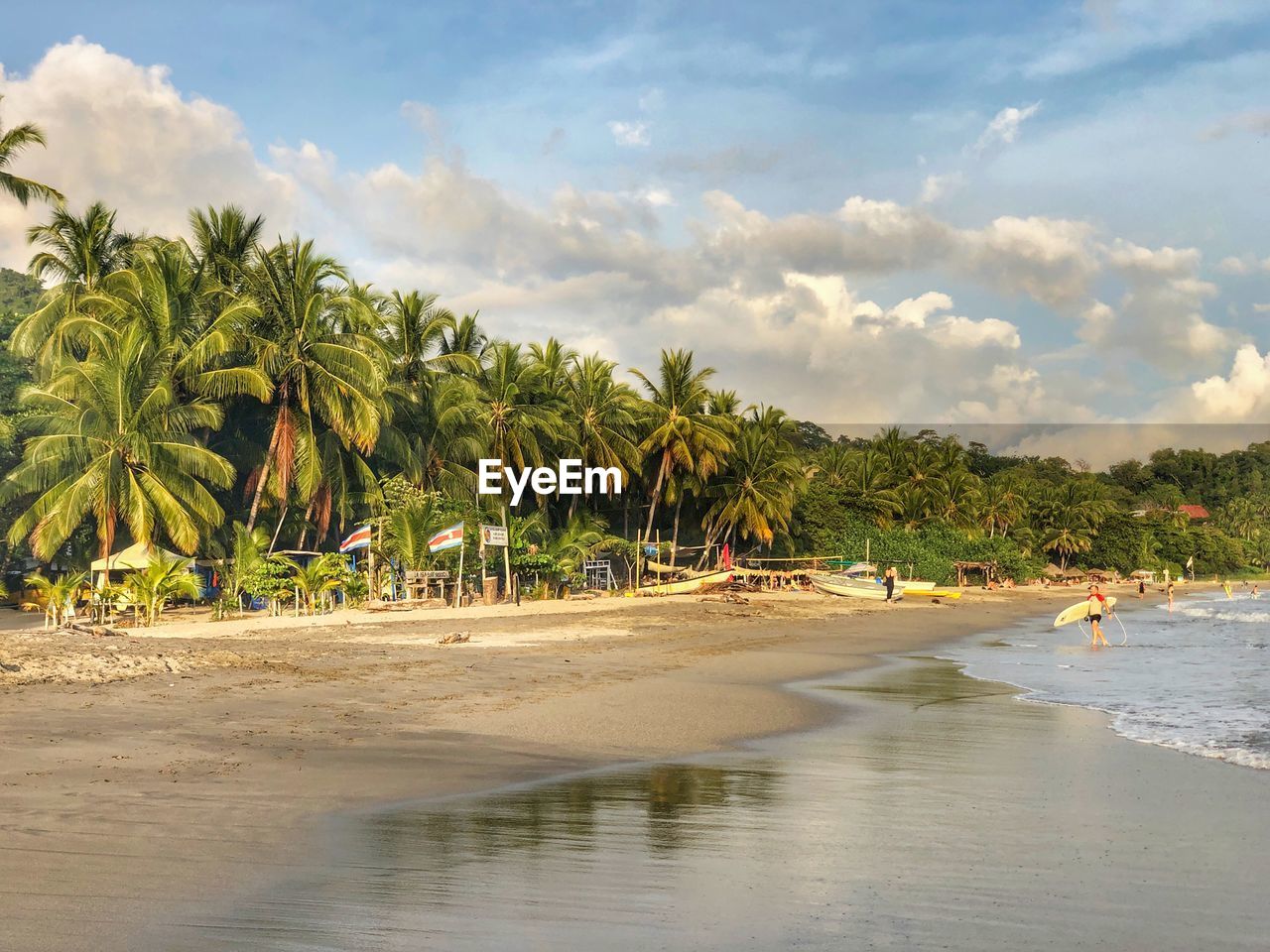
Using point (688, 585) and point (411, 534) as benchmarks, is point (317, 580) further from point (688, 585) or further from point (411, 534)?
point (688, 585)

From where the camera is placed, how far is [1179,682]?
1677cm

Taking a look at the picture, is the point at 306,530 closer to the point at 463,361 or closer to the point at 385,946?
the point at 463,361

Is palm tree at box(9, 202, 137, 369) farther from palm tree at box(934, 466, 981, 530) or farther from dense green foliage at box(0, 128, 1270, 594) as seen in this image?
palm tree at box(934, 466, 981, 530)

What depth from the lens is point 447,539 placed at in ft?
97.5

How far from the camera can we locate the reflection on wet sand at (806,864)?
183 inches

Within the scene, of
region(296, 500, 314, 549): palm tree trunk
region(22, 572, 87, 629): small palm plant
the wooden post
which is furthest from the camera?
region(296, 500, 314, 549): palm tree trunk

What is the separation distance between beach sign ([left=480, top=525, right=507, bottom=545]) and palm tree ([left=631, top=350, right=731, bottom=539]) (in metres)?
18.4

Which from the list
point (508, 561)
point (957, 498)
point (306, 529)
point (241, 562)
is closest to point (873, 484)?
point (957, 498)

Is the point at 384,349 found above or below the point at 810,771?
above

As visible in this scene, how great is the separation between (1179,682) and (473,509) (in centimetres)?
2465

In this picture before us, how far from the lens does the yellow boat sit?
4125cm

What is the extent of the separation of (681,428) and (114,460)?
1041 inches

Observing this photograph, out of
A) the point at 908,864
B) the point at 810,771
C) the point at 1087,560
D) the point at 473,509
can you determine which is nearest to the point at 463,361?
the point at 473,509

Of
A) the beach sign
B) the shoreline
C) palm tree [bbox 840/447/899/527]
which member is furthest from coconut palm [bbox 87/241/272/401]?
palm tree [bbox 840/447/899/527]
